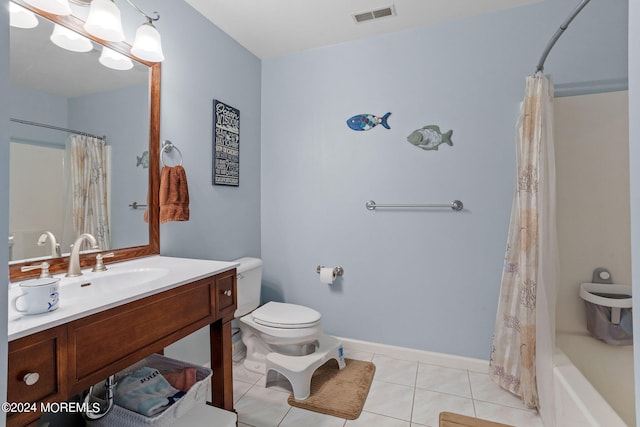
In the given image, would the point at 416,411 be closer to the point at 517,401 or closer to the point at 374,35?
the point at 517,401

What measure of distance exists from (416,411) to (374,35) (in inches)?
94.5

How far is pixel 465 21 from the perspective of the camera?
2.03m

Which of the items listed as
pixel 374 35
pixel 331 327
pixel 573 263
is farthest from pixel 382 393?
pixel 374 35

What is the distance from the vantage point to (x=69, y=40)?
1306 millimetres

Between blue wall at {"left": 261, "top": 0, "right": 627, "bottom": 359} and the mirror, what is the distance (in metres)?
1.08

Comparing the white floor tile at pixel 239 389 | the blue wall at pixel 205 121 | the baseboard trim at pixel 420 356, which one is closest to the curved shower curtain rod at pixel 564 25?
the baseboard trim at pixel 420 356

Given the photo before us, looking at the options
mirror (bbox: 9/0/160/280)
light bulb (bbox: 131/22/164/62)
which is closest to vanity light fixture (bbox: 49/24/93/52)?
mirror (bbox: 9/0/160/280)

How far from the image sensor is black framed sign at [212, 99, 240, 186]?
207cm

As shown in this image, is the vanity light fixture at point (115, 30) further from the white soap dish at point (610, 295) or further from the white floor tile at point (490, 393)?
the white soap dish at point (610, 295)

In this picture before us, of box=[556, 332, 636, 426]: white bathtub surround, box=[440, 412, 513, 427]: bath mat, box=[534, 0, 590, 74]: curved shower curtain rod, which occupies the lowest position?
box=[440, 412, 513, 427]: bath mat

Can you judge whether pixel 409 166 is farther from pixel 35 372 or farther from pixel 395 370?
pixel 35 372

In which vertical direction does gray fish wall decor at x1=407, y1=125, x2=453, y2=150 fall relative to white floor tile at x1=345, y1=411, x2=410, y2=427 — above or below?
above

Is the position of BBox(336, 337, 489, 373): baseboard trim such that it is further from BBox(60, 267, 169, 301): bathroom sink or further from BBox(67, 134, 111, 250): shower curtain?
BBox(67, 134, 111, 250): shower curtain

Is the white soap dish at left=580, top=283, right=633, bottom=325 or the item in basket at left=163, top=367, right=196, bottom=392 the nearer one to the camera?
the item in basket at left=163, top=367, right=196, bottom=392
